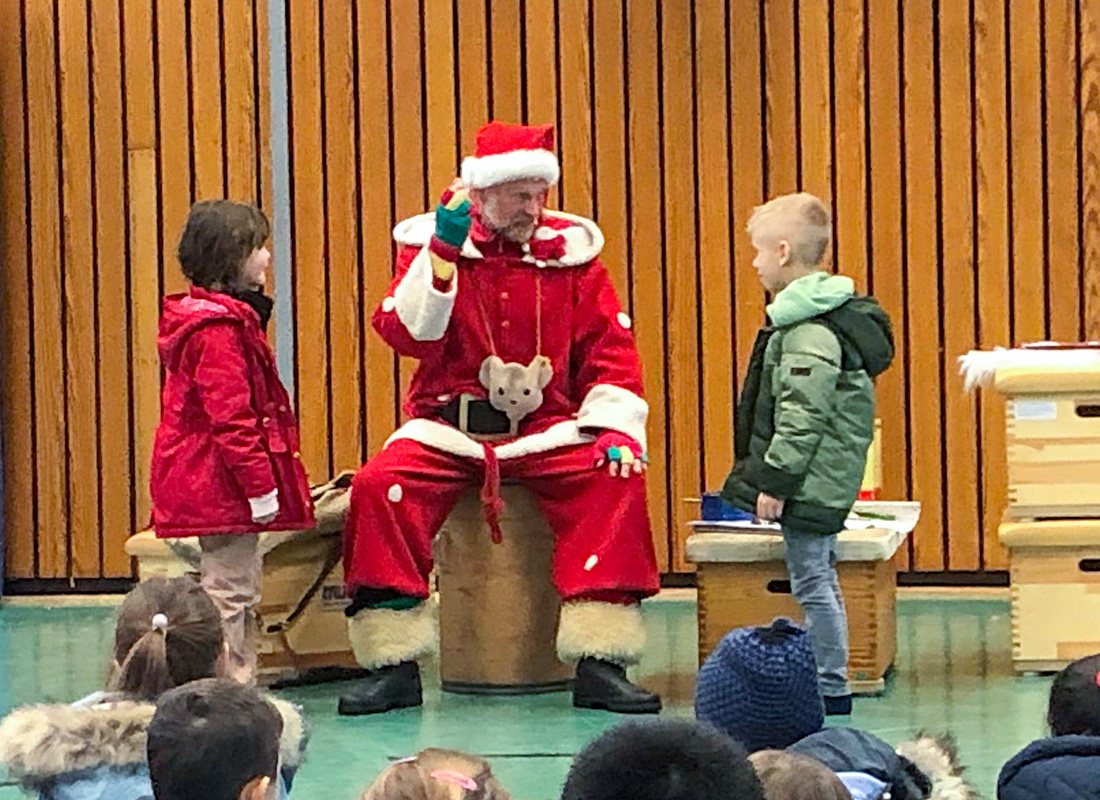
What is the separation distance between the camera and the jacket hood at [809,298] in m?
4.98

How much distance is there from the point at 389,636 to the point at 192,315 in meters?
0.95

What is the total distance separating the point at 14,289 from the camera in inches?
288

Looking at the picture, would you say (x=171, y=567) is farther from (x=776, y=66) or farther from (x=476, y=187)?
(x=776, y=66)

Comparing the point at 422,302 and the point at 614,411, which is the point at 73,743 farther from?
the point at 614,411

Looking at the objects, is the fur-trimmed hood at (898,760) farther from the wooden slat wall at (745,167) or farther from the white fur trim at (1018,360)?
the wooden slat wall at (745,167)

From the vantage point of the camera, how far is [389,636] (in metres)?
5.17

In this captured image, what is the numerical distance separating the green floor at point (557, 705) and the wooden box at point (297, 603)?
14cm

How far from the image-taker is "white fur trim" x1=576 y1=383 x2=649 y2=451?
528 cm

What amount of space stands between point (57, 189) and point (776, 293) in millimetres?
3221

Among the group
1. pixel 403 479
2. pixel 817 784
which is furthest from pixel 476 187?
pixel 817 784

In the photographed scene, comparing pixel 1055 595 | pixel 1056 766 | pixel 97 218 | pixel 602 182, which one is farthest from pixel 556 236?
pixel 1056 766

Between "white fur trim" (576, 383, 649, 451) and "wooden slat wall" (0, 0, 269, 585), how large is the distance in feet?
7.59

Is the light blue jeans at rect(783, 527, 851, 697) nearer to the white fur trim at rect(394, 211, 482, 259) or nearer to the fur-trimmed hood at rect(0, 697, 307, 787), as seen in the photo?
the white fur trim at rect(394, 211, 482, 259)

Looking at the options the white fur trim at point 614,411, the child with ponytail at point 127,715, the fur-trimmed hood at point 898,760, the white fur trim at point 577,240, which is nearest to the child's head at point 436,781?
the fur-trimmed hood at point 898,760
